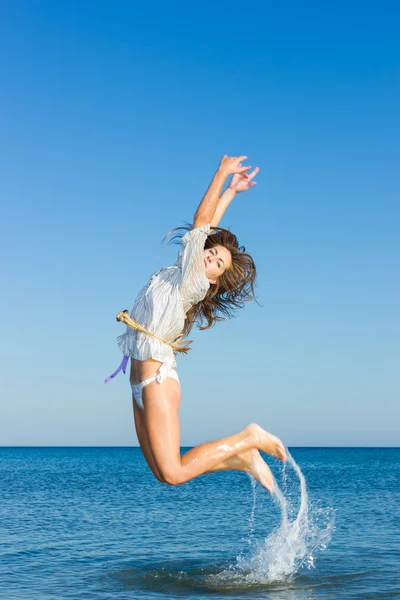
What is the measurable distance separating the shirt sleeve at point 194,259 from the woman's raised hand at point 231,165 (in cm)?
66

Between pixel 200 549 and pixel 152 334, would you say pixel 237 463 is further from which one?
pixel 200 549

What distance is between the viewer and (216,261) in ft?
24.6

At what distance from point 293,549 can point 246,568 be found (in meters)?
1.06

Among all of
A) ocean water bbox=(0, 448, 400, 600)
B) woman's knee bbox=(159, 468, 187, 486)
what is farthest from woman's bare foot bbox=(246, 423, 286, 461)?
woman's knee bbox=(159, 468, 187, 486)

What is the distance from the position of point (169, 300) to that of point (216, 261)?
1.92 ft

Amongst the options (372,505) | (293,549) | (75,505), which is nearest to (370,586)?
(293,549)

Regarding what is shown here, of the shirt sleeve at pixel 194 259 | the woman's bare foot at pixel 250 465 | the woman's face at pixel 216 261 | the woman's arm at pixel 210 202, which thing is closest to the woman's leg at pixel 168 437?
the woman's bare foot at pixel 250 465

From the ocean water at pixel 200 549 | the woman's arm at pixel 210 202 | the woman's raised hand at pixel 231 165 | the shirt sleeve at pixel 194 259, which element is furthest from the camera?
the ocean water at pixel 200 549

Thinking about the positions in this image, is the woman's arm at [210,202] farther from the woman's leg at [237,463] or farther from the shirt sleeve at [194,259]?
the woman's leg at [237,463]

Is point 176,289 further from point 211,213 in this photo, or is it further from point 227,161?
point 227,161

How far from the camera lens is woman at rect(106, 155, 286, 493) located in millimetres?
7207

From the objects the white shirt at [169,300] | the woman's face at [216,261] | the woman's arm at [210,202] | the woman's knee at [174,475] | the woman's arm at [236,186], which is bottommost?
the woman's knee at [174,475]

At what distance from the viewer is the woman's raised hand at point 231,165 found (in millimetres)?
7648

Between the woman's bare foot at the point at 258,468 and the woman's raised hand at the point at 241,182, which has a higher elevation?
the woman's raised hand at the point at 241,182
